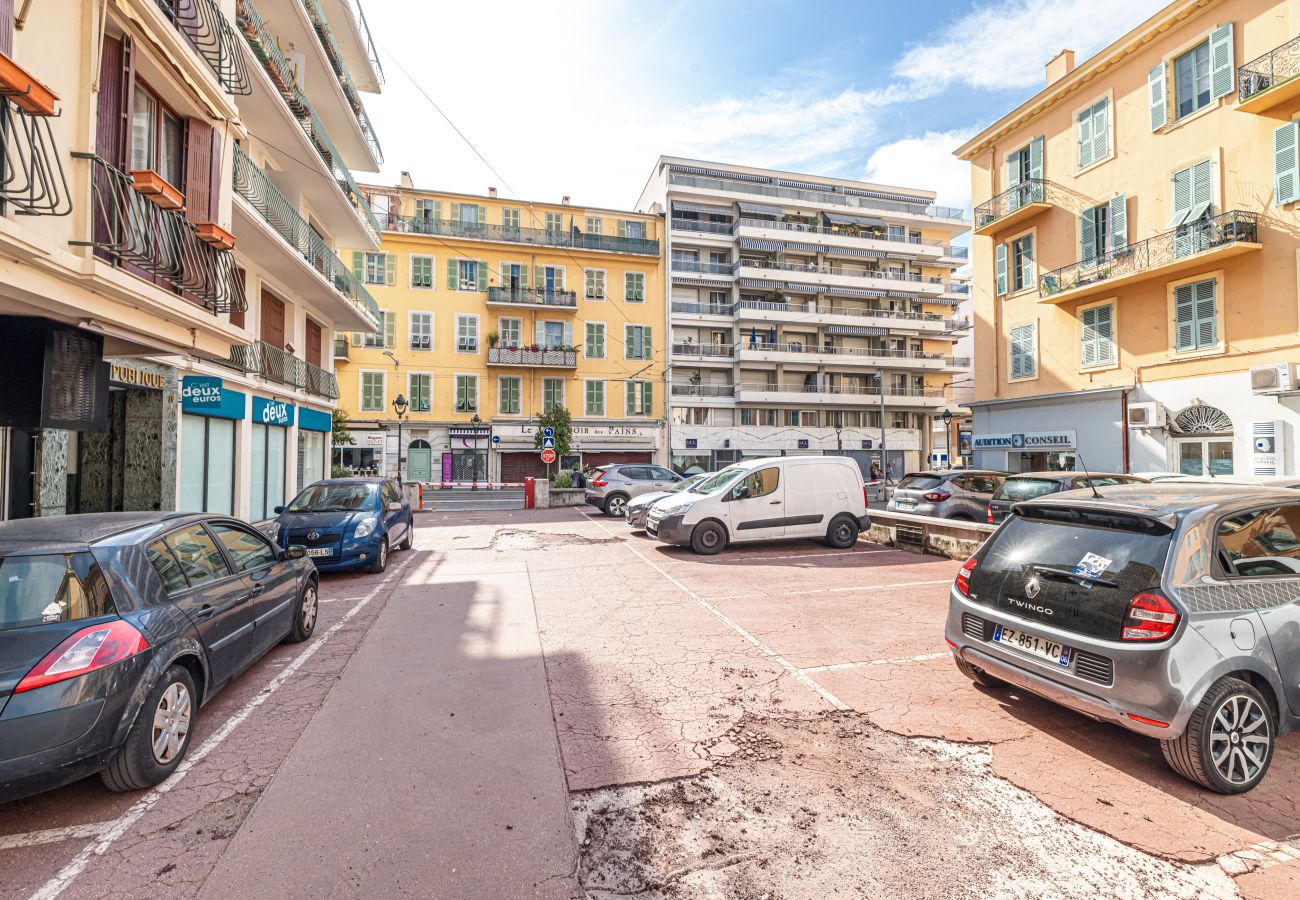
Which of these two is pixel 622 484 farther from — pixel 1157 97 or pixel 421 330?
pixel 421 330

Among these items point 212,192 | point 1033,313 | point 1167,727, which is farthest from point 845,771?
point 1033,313

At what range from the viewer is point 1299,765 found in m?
3.46

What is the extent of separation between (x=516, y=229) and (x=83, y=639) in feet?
119

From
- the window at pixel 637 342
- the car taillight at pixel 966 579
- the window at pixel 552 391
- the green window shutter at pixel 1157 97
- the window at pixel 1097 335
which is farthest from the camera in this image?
the window at pixel 637 342

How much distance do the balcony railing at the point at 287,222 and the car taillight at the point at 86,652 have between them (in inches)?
434

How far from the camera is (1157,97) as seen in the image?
58.3 feet

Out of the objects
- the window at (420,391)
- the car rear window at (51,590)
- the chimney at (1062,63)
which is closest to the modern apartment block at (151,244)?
the car rear window at (51,590)

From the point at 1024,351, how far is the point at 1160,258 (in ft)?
17.0

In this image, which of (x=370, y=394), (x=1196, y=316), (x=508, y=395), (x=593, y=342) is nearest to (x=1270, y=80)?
(x=1196, y=316)

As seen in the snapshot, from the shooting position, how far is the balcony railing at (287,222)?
11.9 m

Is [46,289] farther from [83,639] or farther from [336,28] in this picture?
[336,28]

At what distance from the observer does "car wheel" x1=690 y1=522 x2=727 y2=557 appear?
10.7 m

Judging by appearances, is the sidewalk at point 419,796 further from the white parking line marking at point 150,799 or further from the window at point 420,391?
the window at point 420,391

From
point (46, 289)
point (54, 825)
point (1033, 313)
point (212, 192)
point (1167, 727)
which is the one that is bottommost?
point (54, 825)
